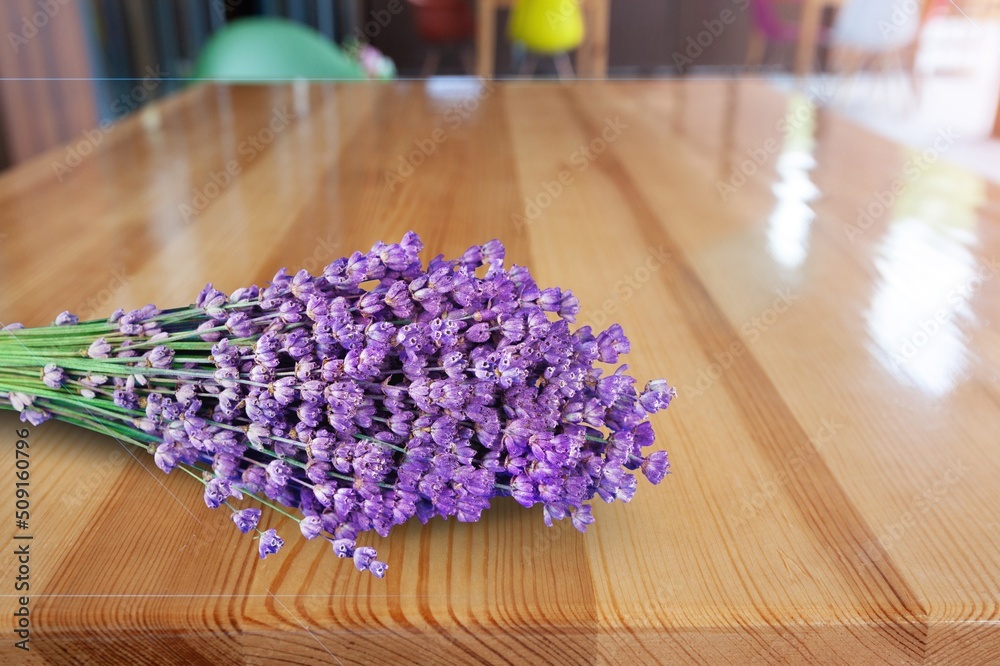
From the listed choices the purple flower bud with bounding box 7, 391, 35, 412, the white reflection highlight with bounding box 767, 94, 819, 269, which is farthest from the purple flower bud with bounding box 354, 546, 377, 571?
the white reflection highlight with bounding box 767, 94, 819, 269

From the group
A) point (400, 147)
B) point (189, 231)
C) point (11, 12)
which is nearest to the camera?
point (189, 231)

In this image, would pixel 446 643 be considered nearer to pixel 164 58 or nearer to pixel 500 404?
pixel 500 404

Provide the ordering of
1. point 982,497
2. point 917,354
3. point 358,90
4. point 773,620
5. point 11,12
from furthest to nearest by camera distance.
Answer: point 11,12, point 358,90, point 917,354, point 982,497, point 773,620

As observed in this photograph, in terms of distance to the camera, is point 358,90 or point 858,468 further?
point 358,90

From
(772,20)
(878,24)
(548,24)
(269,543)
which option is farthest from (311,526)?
(772,20)

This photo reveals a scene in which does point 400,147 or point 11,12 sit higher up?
point 11,12

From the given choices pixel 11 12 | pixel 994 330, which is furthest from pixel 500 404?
pixel 11 12

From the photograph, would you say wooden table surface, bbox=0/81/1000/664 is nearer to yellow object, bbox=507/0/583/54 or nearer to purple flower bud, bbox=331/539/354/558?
purple flower bud, bbox=331/539/354/558
